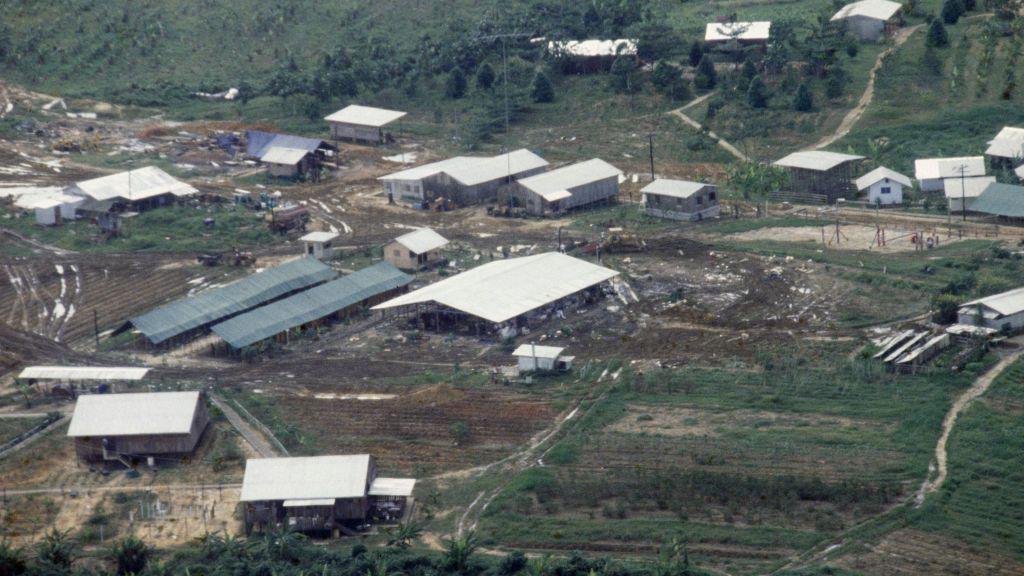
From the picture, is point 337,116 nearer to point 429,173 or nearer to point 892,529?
point 429,173

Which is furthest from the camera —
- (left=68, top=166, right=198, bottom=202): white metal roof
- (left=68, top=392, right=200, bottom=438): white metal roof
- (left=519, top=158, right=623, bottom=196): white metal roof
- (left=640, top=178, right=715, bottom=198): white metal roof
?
(left=519, top=158, right=623, bottom=196): white metal roof

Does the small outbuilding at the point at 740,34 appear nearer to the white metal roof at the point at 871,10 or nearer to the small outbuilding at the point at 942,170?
the white metal roof at the point at 871,10

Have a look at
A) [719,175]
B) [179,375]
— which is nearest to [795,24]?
[719,175]

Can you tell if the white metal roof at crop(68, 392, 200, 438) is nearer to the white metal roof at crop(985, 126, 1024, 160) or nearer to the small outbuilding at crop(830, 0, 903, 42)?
the white metal roof at crop(985, 126, 1024, 160)

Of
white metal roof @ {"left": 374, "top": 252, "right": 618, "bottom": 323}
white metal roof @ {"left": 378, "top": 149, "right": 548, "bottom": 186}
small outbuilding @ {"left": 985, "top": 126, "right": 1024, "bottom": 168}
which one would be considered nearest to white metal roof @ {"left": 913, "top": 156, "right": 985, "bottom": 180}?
small outbuilding @ {"left": 985, "top": 126, "right": 1024, "bottom": 168}

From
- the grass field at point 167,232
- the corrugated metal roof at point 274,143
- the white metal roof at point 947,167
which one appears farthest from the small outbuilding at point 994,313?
the corrugated metal roof at point 274,143

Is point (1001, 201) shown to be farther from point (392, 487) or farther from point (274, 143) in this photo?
point (274, 143)
